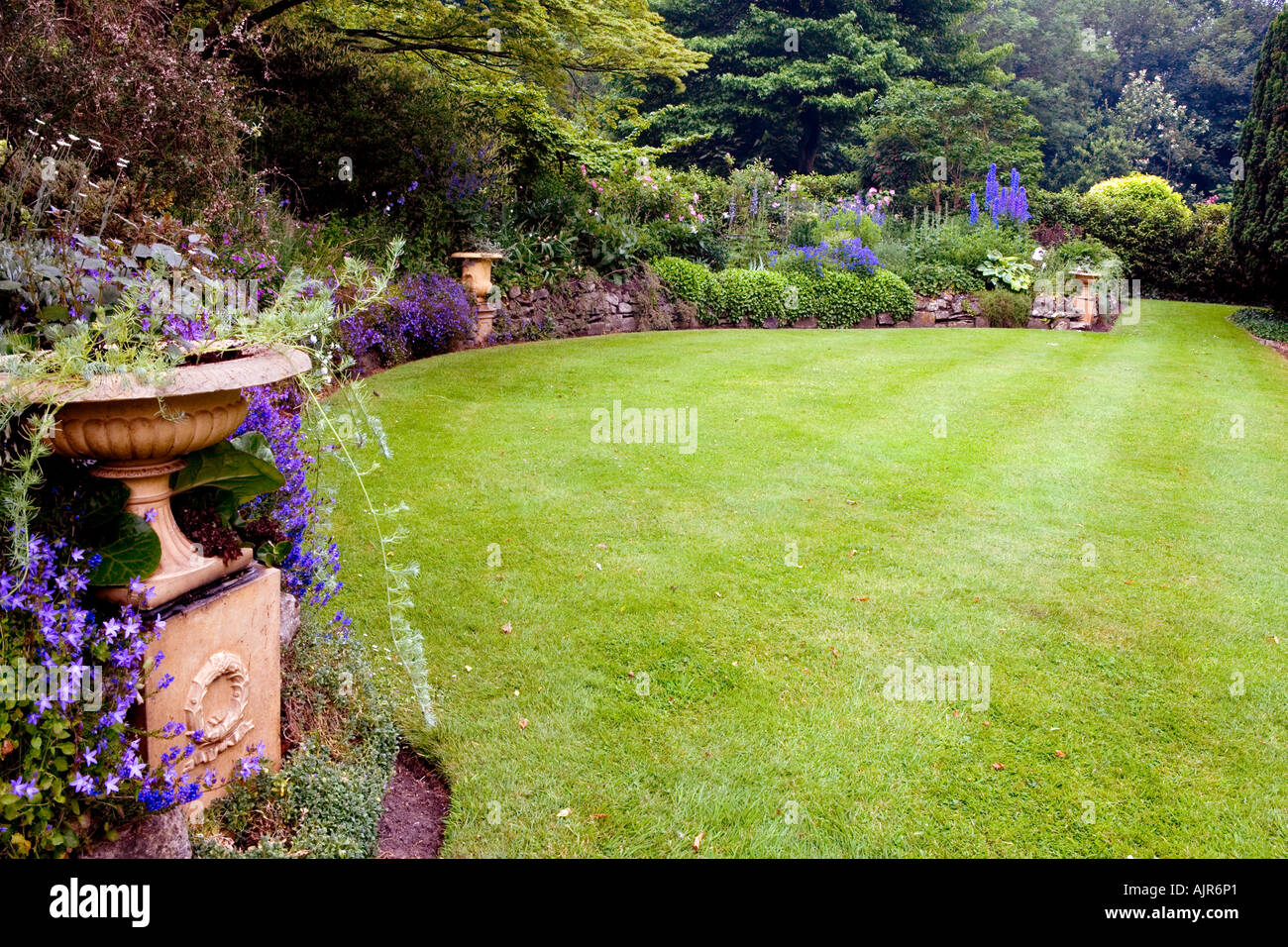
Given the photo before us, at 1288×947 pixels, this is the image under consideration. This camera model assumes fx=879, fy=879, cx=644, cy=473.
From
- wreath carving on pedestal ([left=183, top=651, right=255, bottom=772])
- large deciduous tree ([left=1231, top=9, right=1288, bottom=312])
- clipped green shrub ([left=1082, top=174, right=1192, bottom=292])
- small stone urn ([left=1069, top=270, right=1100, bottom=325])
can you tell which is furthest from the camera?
clipped green shrub ([left=1082, top=174, right=1192, bottom=292])

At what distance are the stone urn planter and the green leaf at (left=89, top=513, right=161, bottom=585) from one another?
62mm

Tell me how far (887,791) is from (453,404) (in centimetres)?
542

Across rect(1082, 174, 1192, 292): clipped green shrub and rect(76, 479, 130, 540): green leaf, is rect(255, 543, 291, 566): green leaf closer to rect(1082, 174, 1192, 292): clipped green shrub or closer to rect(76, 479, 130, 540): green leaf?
rect(76, 479, 130, 540): green leaf

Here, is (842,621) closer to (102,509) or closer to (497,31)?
(102,509)

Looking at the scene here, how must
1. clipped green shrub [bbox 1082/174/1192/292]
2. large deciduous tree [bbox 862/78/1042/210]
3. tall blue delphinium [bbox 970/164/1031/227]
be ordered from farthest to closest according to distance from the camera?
large deciduous tree [bbox 862/78/1042/210], clipped green shrub [bbox 1082/174/1192/292], tall blue delphinium [bbox 970/164/1031/227]

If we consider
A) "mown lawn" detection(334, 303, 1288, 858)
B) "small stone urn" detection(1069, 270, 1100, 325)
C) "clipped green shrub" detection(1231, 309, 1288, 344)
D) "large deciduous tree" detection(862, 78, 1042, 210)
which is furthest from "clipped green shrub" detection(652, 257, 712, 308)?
"large deciduous tree" detection(862, 78, 1042, 210)

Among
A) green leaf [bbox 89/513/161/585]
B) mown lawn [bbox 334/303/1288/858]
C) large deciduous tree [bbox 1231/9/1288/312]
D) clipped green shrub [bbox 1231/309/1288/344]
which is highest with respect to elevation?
large deciduous tree [bbox 1231/9/1288/312]

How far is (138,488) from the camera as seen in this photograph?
211 centimetres

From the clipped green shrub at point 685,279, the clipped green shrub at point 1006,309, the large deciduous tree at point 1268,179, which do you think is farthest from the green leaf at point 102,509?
the large deciduous tree at point 1268,179

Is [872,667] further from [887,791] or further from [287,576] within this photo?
[287,576]

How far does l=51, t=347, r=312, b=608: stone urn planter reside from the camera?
192cm

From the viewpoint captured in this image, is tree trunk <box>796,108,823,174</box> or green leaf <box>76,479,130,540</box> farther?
tree trunk <box>796,108,823,174</box>

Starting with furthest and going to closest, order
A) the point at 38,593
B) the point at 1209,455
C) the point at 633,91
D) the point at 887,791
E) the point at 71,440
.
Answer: the point at 633,91
the point at 1209,455
the point at 887,791
the point at 71,440
the point at 38,593
